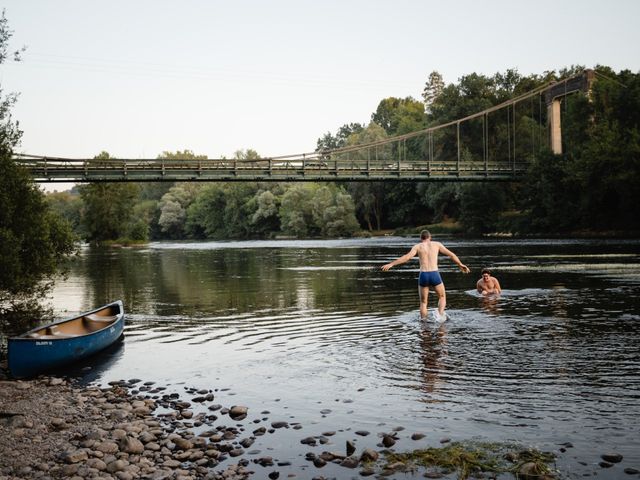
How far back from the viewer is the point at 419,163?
247 ft

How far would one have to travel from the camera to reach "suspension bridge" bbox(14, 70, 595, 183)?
220 feet

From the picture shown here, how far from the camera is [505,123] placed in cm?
9344

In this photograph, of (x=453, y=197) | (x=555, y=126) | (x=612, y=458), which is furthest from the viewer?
(x=453, y=197)

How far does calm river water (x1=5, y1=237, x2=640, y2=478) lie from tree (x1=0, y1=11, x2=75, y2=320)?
2808 mm

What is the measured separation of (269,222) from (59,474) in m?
121

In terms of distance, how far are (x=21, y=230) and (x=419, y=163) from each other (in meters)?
61.2

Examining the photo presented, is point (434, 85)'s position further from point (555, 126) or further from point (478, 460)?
point (478, 460)

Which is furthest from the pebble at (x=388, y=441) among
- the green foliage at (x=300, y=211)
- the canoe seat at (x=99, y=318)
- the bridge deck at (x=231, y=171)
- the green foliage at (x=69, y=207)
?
the green foliage at (x=69, y=207)

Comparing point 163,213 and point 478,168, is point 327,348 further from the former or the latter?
point 163,213

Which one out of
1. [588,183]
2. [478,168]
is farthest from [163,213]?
[588,183]

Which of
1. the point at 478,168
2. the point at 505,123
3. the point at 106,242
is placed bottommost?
the point at 106,242

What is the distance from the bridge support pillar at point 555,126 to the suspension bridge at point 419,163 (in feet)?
0.35

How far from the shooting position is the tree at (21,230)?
52.3ft

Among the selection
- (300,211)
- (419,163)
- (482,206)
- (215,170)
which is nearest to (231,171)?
(215,170)
